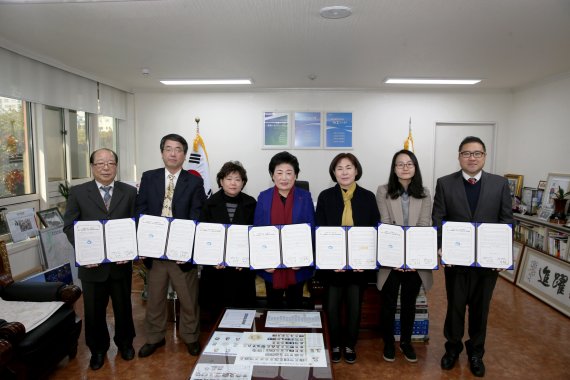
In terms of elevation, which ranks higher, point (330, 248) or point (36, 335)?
point (330, 248)

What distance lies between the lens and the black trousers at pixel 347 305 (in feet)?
7.94

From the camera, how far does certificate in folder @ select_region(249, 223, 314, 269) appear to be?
87.3 inches

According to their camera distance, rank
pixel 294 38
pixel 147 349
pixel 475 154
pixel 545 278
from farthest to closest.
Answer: pixel 545 278 < pixel 294 38 < pixel 147 349 < pixel 475 154

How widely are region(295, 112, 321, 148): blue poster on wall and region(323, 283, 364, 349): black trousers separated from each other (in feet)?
11.3

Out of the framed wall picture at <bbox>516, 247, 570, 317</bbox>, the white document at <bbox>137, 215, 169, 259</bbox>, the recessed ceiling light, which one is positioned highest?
the recessed ceiling light

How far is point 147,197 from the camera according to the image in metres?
2.43

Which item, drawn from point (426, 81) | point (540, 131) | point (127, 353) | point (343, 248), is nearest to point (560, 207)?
point (540, 131)

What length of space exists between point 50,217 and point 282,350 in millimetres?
3307

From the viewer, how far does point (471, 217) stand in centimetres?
229

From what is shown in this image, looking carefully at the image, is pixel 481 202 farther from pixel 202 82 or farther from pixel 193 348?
pixel 202 82

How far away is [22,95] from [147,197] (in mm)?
2289

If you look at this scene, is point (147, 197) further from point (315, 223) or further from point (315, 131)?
point (315, 131)

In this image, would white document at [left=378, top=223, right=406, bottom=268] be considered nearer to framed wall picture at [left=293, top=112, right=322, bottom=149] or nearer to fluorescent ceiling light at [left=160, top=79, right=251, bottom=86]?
fluorescent ceiling light at [left=160, top=79, right=251, bottom=86]

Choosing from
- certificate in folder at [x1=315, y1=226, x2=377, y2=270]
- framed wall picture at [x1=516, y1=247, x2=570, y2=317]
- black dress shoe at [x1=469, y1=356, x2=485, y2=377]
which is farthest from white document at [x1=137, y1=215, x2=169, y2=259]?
framed wall picture at [x1=516, y1=247, x2=570, y2=317]
